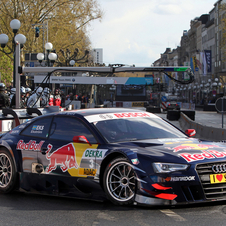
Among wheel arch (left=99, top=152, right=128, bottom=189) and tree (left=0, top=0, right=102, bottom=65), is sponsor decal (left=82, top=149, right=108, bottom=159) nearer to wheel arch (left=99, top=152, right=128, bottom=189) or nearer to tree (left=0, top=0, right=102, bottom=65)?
wheel arch (left=99, top=152, right=128, bottom=189)

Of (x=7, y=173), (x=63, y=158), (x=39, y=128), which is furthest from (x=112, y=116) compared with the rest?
(x=7, y=173)

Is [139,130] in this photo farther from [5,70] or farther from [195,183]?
[5,70]

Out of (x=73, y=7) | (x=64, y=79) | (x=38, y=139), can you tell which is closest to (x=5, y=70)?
(x=73, y=7)

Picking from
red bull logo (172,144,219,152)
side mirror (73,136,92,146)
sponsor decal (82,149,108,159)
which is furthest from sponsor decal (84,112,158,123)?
red bull logo (172,144,219,152)

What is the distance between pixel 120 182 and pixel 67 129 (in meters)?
1.33

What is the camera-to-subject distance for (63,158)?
6.09m

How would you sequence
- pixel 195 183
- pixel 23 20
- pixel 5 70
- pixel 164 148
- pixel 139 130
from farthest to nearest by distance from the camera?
pixel 5 70 < pixel 23 20 < pixel 139 130 < pixel 164 148 < pixel 195 183

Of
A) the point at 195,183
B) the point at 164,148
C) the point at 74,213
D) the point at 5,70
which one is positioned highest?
the point at 5,70

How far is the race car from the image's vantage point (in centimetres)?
509

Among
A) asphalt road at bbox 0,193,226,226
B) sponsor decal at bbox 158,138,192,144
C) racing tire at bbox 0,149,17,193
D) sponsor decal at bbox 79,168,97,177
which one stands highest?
sponsor decal at bbox 158,138,192,144

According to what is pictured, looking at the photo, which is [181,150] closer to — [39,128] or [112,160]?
[112,160]

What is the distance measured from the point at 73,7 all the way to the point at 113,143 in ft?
145

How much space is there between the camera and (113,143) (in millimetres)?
5746

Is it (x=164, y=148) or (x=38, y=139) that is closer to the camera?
(x=164, y=148)
